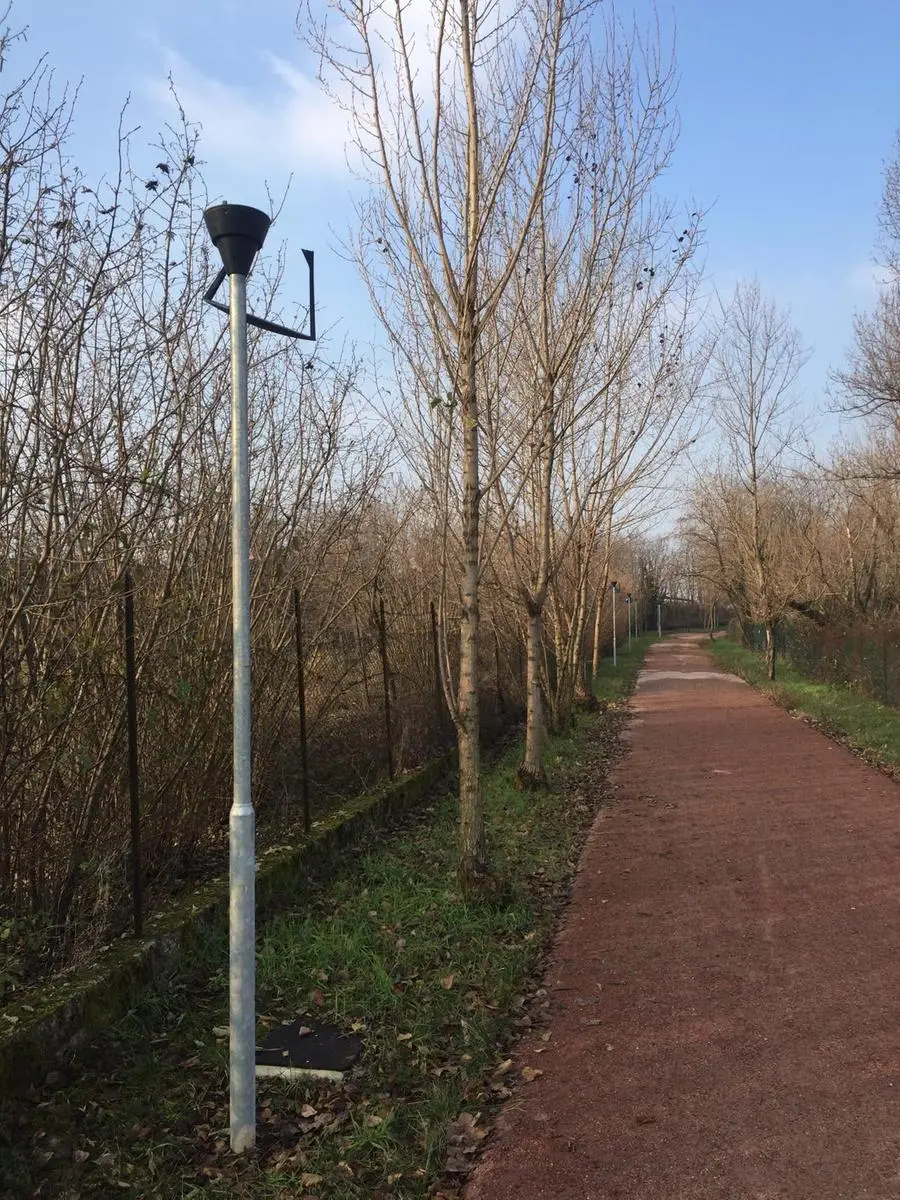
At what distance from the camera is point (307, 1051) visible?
4.05 metres

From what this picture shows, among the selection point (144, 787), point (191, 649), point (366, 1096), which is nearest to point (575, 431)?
point (191, 649)

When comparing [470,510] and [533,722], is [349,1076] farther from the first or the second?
[533,722]

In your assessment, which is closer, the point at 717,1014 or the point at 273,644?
the point at 717,1014

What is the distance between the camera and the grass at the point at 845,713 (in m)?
12.5

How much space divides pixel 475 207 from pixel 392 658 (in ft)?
19.9

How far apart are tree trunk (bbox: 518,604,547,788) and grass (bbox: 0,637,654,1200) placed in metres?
3.42

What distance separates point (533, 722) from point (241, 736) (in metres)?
7.56

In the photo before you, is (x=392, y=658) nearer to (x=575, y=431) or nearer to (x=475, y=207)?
(x=575, y=431)

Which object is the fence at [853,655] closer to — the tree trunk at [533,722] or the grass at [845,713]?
the grass at [845,713]

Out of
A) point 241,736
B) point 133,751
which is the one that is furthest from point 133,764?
point 241,736

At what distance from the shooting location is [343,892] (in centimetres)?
641

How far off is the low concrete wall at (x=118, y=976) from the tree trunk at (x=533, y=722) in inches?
142

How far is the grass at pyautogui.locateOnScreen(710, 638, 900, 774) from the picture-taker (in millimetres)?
12523

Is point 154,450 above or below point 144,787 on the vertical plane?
above
